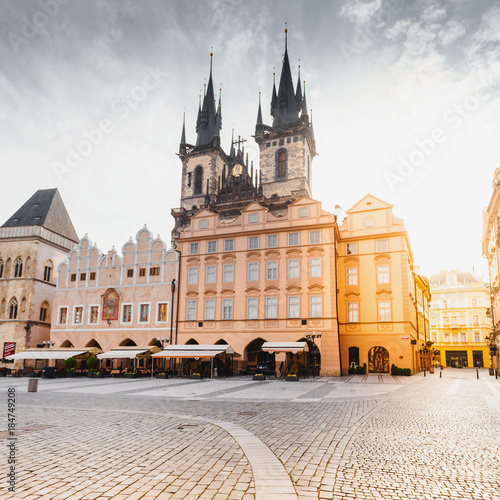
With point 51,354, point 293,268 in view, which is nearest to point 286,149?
point 293,268

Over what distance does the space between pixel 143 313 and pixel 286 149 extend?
3531 cm

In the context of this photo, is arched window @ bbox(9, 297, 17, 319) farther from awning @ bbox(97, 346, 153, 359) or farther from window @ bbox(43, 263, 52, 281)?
awning @ bbox(97, 346, 153, 359)

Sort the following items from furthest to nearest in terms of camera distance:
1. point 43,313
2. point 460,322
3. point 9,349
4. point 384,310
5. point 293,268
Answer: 1. point 460,322
2. point 43,313
3. point 9,349
4. point 293,268
5. point 384,310

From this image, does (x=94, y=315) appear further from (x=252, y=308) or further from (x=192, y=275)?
(x=252, y=308)

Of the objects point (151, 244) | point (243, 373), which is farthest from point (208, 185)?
point (243, 373)

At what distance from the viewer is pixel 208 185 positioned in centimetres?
7038

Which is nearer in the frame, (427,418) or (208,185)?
(427,418)

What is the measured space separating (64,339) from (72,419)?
116 feet

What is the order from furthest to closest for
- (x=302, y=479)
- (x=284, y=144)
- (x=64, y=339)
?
(x=284, y=144), (x=64, y=339), (x=302, y=479)

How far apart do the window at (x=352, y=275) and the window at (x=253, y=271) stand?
8.00 m

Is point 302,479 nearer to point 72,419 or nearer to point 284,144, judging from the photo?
point 72,419

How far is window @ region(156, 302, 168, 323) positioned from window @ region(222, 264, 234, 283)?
6.10 m

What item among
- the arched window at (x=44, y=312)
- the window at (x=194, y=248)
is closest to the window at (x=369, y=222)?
the window at (x=194, y=248)

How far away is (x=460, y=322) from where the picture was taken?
7438cm
